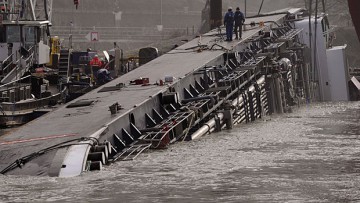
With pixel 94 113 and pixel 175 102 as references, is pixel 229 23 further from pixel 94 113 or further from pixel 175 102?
pixel 94 113

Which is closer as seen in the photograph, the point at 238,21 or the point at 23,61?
the point at 238,21

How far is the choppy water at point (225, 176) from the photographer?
25.8 meters

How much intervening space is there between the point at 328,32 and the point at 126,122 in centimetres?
3176

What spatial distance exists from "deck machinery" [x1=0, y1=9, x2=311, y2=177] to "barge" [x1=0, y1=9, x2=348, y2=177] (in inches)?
1.2

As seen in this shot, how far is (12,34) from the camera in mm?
54156

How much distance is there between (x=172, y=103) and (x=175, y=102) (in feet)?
0.43

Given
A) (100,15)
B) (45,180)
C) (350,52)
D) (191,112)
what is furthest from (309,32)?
(100,15)

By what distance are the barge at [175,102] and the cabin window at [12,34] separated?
8.02 metres

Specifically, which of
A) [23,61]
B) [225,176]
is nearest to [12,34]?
[23,61]

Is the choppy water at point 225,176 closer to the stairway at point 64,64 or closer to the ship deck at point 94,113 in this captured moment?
the ship deck at point 94,113

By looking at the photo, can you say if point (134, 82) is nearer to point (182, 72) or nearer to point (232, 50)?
point (182, 72)

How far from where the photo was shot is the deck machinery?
30656 mm

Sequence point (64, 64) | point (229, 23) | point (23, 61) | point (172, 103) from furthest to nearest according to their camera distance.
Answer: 1. point (64, 64)
2. point (23, 61)
3. point (229, 23)
4. point (172, 103)

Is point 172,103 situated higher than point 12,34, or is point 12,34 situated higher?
point 12,34
